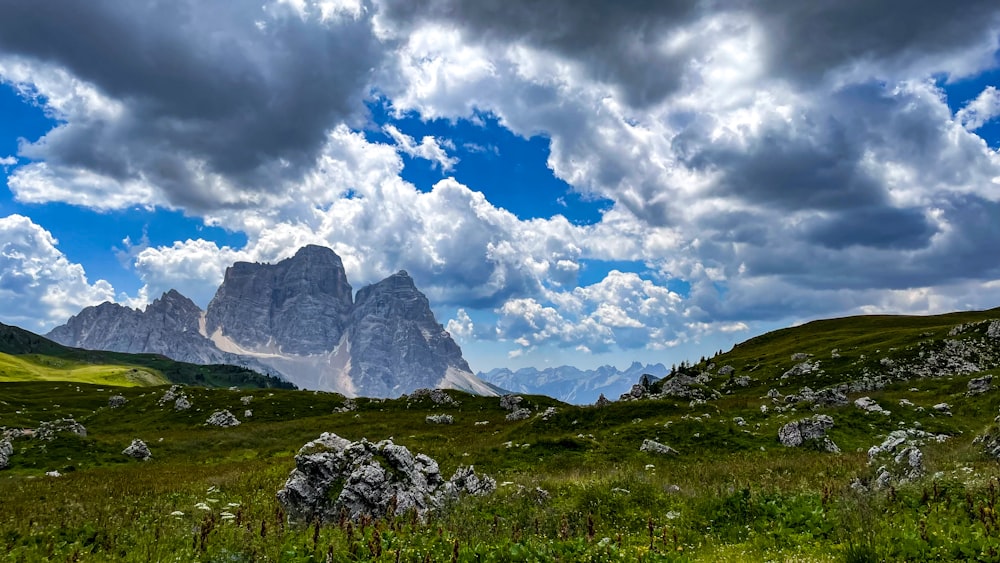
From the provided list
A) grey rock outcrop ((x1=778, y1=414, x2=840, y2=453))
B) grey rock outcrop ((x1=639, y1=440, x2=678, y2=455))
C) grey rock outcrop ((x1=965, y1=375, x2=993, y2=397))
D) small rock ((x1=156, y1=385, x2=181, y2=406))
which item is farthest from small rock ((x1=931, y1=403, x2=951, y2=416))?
small rock ((x1=156, y1=385, x2=181, y2=406))

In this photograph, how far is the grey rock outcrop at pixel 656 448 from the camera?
3656 cm

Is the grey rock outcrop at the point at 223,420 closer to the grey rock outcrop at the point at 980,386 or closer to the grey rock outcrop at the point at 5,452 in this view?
the grey rock outcrop at the point at 5,452

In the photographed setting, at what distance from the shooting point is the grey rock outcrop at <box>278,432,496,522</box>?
20.4 m

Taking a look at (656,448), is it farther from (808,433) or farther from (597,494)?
(597,494)

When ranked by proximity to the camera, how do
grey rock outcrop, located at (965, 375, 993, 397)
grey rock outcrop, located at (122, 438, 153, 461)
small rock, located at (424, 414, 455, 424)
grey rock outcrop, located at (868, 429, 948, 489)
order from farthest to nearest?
small rock, located at (424, 414, 455, 424) < grey rock outcrop, located at (122, 438, 153, 461) < grey rock outcrop, located at (965, 375, 993, 397) < grey rock outcrop, located at (868, 429, 948, 489)

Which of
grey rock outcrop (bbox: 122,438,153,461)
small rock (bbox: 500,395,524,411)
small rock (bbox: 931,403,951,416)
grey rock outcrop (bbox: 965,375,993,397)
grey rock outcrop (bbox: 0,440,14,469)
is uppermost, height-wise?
grey rock outcrop (bbox: 965,375,993,397)

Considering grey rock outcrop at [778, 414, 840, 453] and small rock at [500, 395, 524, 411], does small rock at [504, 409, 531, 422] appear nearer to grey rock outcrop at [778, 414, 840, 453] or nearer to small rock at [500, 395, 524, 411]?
small rock at [500, 395, 524, 411]

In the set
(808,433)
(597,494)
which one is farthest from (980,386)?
(597,494)

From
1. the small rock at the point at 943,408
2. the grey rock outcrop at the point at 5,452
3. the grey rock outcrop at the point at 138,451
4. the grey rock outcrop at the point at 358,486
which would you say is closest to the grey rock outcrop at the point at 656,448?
the grey rock outcrop at the point at 358,486

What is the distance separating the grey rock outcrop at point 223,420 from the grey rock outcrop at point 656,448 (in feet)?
211

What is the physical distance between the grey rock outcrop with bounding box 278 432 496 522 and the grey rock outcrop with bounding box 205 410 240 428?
2558 inches

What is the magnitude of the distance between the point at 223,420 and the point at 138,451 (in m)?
29.8

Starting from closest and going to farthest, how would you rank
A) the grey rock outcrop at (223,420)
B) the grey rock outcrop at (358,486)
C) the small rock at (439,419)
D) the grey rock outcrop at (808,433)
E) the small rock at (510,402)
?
1. the grey rock outcrop at (358,486)
2. the grey rock outcrop at (808,433)
3. the small rock at (439,419)
4. the grey rock outcrop at (223,420)
5. the small rock at (510,402)

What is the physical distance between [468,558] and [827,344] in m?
113
